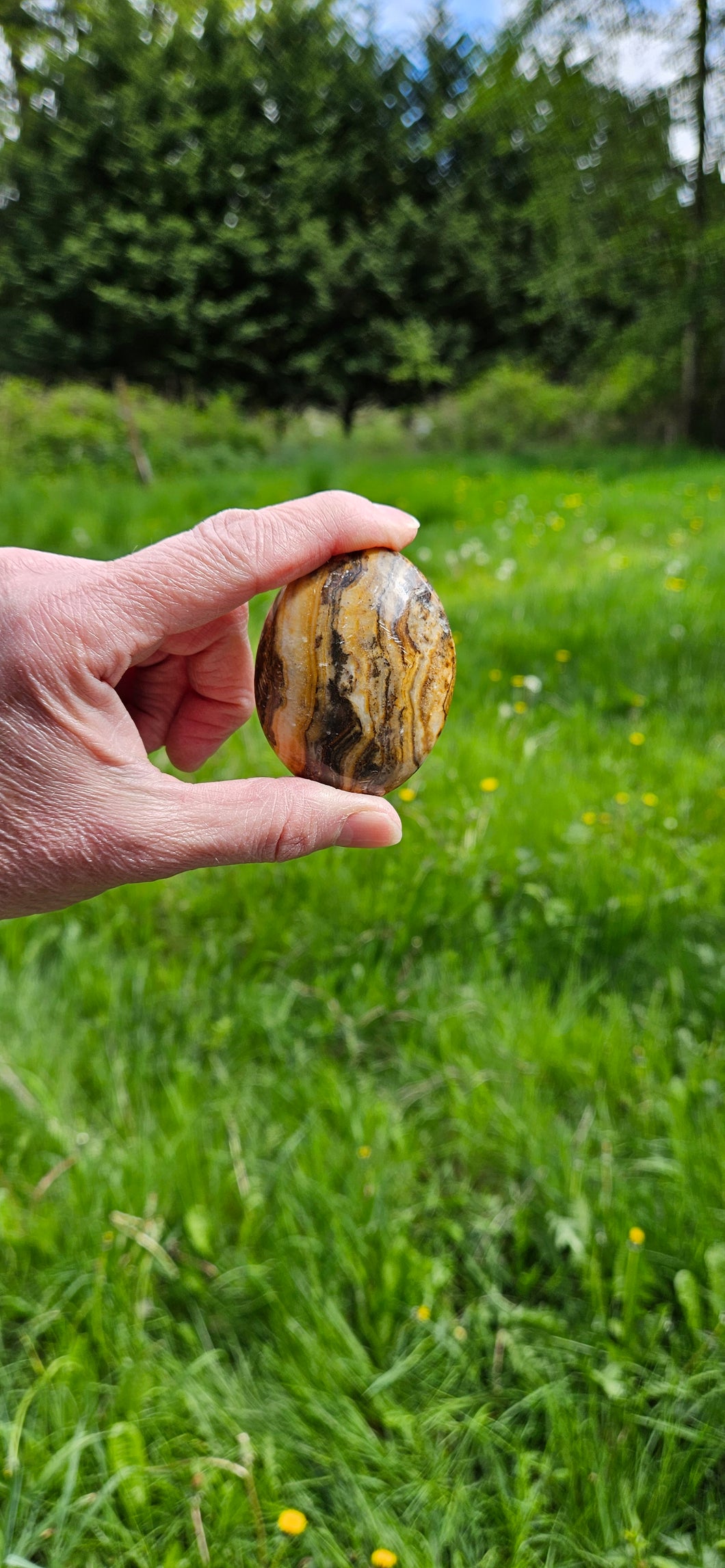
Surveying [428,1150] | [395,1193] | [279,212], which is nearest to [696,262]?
[279,212]

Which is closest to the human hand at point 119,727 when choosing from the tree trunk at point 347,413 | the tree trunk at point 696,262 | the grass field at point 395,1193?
the grass field at point 395,1193

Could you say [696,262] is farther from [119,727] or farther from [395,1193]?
[119,727]

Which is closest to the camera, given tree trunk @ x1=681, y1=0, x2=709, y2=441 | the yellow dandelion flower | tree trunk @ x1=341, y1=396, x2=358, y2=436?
the yellow dandelion flower

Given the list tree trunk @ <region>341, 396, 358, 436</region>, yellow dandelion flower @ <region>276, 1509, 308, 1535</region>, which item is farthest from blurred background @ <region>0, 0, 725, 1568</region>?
tree trunk @ <region>341, 396, 358, 436</region>

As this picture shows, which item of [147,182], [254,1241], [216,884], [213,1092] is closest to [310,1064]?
[213,1092]

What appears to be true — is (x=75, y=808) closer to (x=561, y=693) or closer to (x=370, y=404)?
(x=561, y=693)

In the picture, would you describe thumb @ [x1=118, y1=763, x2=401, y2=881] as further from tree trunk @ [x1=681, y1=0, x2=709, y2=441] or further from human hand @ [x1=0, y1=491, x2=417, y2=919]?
tree trunk @ [x1=681, y1=0, x2=709, y2=441]
